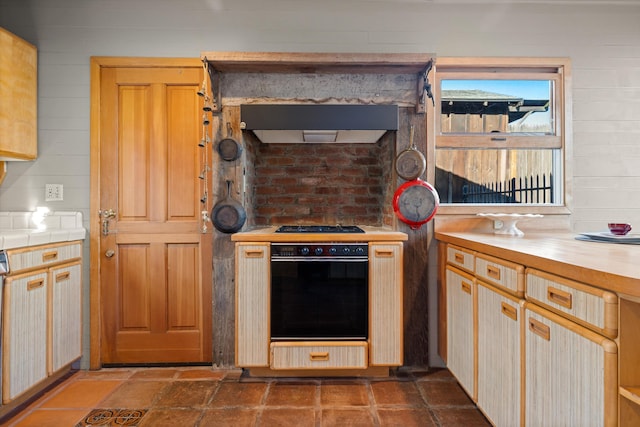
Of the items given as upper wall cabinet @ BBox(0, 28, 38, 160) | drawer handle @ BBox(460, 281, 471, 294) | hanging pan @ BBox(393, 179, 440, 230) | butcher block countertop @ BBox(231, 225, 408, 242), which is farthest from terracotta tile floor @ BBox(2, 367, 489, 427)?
upper wall cabinet @ BBox(0, 28, 38, 160)

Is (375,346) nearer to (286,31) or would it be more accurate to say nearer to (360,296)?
(360,296)

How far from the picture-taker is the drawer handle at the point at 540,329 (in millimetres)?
1284

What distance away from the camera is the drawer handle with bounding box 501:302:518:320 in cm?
149

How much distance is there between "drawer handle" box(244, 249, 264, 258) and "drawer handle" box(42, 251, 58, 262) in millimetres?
1165

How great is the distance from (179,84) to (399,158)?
1640mm

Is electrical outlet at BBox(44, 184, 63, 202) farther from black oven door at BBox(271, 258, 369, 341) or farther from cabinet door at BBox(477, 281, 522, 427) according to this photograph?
cabinet door at BBox(477, 281, 522, 427)

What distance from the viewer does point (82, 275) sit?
8.17 ft

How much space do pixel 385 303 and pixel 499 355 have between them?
29.6 inches

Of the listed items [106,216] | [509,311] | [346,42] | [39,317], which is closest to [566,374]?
[509,311]

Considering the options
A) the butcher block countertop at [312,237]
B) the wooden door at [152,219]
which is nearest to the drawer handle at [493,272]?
the butcher block countertop at [312,237]

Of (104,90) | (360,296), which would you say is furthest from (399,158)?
(104,90)

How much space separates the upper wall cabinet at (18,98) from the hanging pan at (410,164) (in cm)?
251

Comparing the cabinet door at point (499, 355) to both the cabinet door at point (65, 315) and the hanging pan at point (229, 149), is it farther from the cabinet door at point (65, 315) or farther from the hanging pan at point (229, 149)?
the cabinet door at point (65, 315)

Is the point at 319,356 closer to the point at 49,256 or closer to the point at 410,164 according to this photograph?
the point at 410,164
